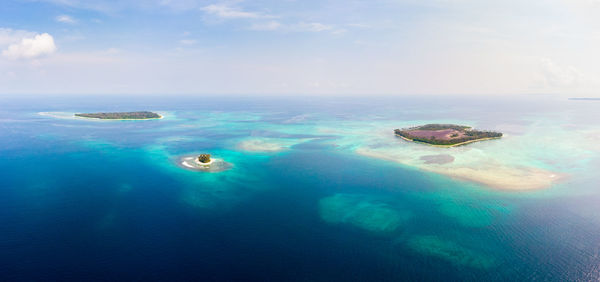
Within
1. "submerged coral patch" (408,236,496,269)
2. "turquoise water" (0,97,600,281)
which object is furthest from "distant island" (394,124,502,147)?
"submerged coral patch" (408,236,496,269)

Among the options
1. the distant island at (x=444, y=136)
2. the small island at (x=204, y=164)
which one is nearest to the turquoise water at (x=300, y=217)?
the small island at (x=204, y=164)

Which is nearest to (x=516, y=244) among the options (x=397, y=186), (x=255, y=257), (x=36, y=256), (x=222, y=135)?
(x=397, y=186)

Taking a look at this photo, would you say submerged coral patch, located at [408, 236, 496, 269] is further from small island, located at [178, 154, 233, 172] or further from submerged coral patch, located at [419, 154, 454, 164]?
small island, located at [178, 154, 233, 172]

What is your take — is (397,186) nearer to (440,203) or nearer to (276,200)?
(440,203)

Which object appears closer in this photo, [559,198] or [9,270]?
[9,270]

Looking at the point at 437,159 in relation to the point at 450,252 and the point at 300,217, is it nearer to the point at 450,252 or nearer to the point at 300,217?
the point at 450,252

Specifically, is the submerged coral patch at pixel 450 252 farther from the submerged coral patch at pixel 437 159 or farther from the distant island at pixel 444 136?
the distant island at pixel 444 136

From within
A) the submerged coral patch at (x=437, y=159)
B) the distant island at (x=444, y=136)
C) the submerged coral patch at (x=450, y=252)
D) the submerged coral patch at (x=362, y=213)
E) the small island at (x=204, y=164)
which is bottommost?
the submerged coral patch at (x=450, y=252)

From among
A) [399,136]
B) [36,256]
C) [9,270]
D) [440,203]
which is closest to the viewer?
[9,270]
